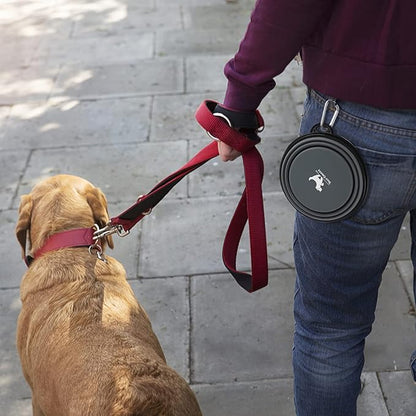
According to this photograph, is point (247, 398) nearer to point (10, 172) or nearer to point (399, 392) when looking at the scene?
point (399, 392)

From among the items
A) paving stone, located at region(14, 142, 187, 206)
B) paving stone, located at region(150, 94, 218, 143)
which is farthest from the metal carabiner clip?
paving stone, located at region(150, 94, 218, 143)

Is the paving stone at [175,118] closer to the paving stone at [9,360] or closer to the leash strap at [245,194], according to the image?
the paving stone at [9,360]

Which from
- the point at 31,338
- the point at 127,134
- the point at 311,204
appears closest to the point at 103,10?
the point at 127,134

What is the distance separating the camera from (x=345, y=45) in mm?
1748

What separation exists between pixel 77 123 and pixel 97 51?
5.59ft

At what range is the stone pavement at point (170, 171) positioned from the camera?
333 centimetres

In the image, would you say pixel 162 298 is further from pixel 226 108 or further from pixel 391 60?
pixel 391 60

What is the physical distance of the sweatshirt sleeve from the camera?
A: 67.5 inches

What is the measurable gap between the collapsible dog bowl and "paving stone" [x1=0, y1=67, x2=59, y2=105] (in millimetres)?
4666

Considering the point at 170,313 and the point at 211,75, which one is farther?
the point at 211,75

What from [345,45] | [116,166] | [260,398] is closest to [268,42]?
[345,45]

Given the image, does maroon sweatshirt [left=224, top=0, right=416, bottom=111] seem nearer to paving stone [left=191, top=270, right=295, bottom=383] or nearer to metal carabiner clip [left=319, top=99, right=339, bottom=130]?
metal carabiner clip [left=319, top=99, right=339, bottom=130]

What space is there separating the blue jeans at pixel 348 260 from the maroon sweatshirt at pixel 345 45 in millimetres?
70

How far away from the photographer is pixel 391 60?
5.59 ft
